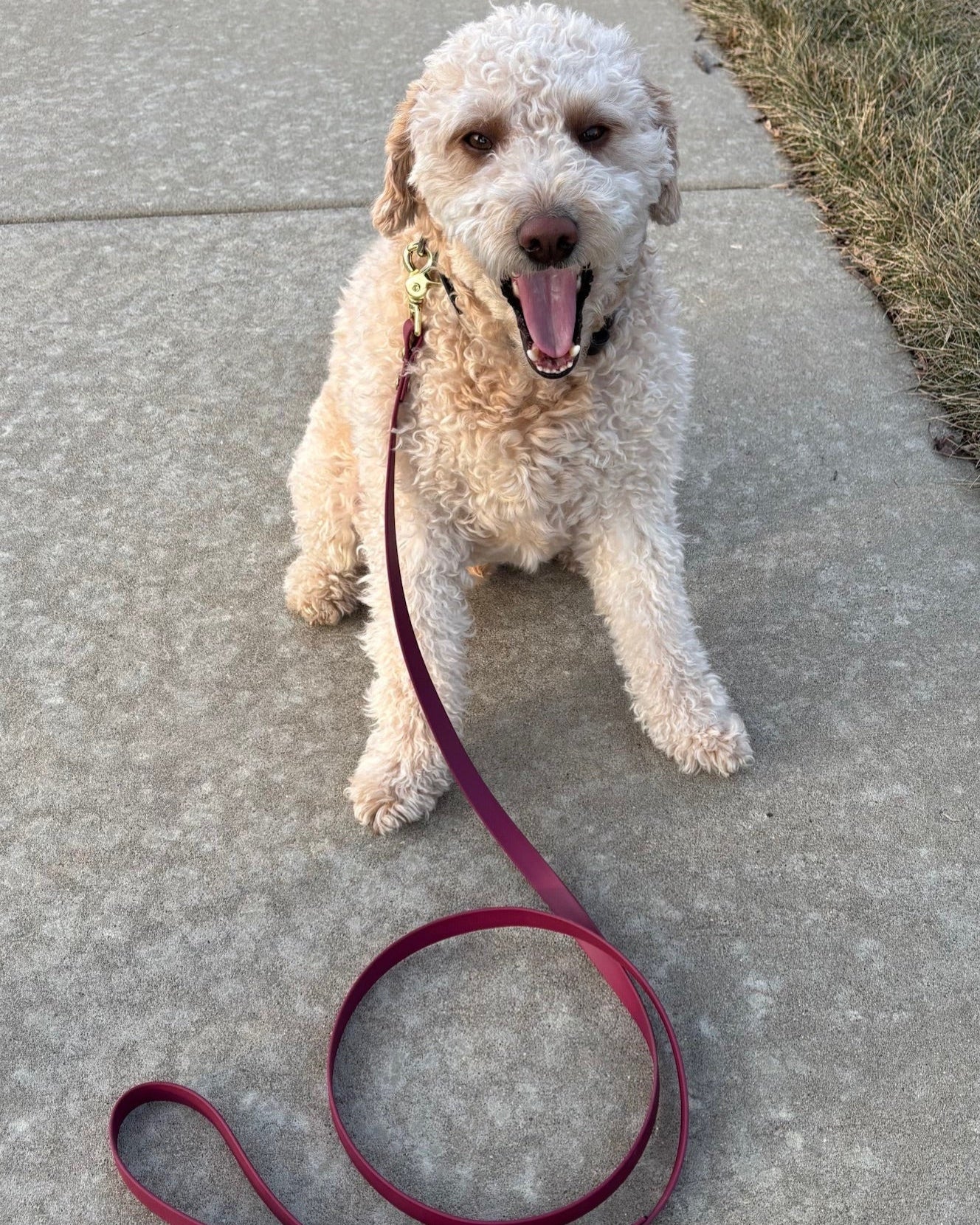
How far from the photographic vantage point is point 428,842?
9.23 ft

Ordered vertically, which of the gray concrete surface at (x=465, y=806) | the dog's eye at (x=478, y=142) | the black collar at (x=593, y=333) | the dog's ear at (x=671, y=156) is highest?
the dog's eye at (x=478, y=142)

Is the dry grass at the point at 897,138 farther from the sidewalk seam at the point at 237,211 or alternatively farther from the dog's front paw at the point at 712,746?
the dog's front paw at the point at 712,746

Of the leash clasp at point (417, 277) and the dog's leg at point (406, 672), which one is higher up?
the leash clasp at point (417, 277)

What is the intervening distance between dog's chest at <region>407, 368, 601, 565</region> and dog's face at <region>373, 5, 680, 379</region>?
17 cm

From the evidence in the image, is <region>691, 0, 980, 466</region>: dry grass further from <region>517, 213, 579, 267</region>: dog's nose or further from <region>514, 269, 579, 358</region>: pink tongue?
<region>517, 213, 579, 267</region>: dog's nose

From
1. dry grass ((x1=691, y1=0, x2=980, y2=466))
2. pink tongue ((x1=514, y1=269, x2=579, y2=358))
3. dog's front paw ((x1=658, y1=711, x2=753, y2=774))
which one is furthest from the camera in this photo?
dry grass ((x1=691, y1=0, x2=980, y2=466))

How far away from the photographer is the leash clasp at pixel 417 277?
8.63ft

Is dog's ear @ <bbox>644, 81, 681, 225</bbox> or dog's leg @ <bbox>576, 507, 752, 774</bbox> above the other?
dog's ear @ <bbox>644, 81, 681, 225</bbox>

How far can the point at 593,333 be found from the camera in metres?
2.64

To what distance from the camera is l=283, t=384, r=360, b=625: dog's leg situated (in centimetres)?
320

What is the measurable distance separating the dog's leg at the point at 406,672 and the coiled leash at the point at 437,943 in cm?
7

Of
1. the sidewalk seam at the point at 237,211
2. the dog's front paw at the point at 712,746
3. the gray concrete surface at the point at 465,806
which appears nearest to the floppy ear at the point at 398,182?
the gray concrete surface at the point at 465,806

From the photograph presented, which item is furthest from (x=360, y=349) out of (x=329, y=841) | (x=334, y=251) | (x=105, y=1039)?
(x=334, y=251)

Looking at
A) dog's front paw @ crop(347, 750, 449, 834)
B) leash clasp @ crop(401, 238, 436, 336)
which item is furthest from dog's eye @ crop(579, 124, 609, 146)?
dog's front paw @ crop(347, 750, 449, 834)
